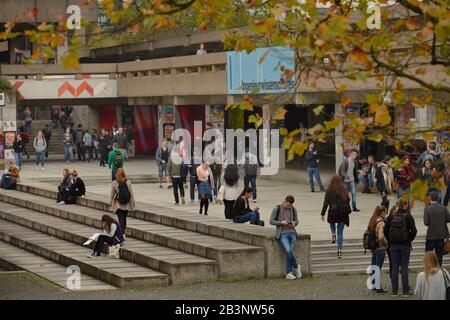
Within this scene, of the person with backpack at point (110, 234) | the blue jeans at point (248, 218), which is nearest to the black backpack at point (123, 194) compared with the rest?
the person with backpack at point (110, 234)

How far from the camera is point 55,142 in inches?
2461

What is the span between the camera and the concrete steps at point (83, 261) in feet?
68.9

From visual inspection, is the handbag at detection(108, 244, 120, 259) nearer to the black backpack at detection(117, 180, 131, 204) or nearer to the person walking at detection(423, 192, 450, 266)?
the black backpack at detection(117, 180, 131, 204)

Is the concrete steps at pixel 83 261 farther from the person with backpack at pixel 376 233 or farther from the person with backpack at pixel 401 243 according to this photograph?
the person with backpack at pixel 401 243

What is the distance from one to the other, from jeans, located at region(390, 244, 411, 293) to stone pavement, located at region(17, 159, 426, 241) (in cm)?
501

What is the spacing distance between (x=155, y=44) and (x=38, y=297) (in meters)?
51.5

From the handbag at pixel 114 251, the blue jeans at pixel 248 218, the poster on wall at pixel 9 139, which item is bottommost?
the handbag at pixel 114 251

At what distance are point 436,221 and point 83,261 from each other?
6173 mm

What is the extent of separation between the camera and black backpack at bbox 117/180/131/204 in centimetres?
Answer: 2505

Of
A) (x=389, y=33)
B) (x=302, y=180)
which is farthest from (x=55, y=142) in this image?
(x=389, y=33)

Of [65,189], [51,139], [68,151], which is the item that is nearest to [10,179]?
[65,189]

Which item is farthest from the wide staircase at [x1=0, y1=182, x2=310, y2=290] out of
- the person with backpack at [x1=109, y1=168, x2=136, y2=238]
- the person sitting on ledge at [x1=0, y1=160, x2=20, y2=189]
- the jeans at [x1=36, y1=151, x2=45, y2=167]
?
the jeans at [x1=36, y1=151, x2=45, y2=167]

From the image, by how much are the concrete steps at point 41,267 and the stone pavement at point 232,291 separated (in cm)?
35
